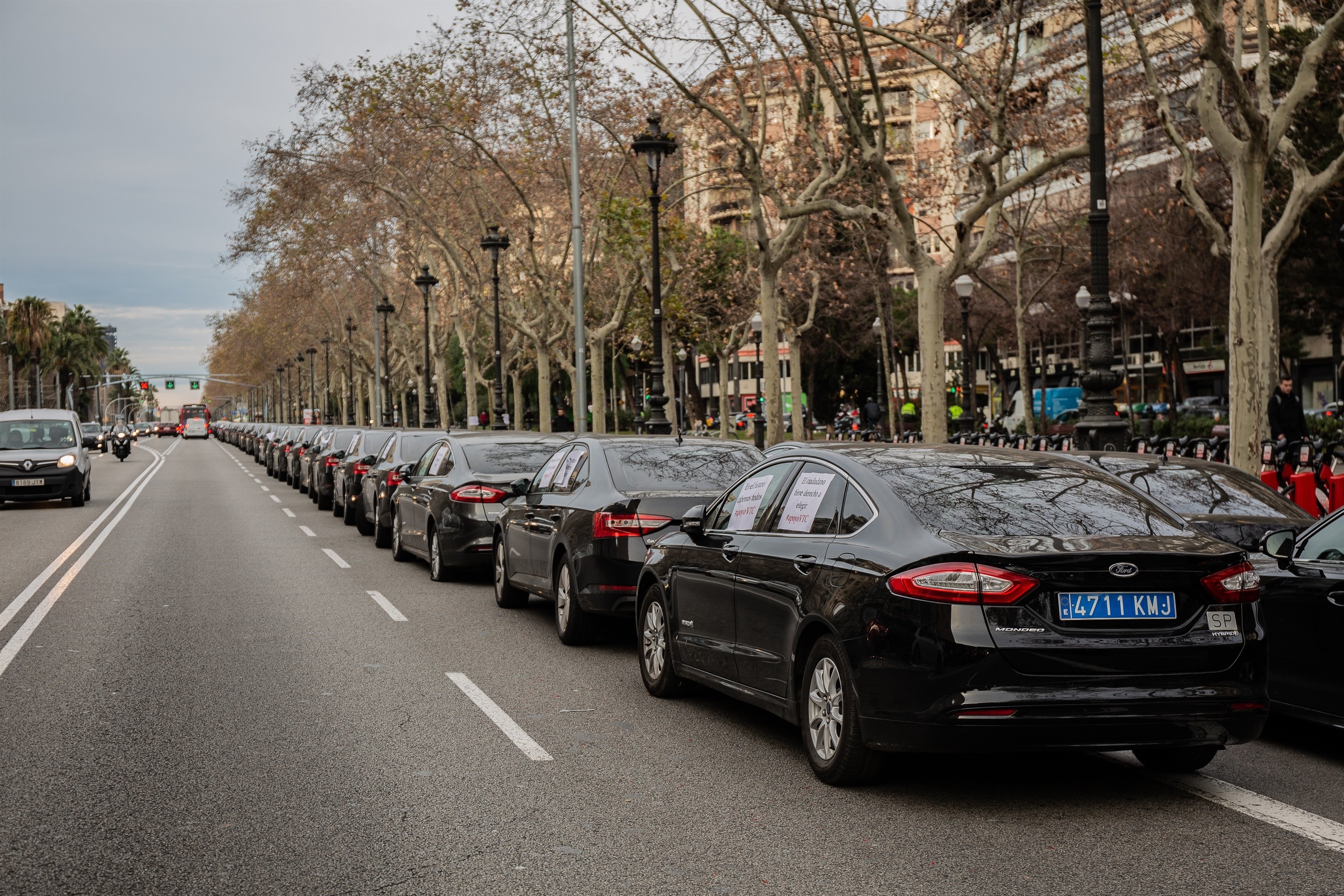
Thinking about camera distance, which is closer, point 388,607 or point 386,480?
point 388,607

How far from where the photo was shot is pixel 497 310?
3941 cm

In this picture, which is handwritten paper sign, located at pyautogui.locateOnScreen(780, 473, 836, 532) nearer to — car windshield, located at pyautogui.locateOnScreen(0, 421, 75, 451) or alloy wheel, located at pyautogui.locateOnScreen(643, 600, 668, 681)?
alloy wheel, located at pyautogui.locateOnScreen(643, 600, 668, 681)

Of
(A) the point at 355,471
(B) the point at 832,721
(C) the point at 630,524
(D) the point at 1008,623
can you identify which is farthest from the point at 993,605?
(A) the point at 355,471

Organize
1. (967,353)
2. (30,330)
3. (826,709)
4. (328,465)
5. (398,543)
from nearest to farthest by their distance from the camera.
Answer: (826,709), (398,543), (328,465), (967,353), (30,330)

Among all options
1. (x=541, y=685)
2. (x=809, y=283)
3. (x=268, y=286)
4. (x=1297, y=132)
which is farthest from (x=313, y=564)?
(x=268, y=286)

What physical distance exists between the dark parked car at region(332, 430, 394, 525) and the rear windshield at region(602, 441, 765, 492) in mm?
10574

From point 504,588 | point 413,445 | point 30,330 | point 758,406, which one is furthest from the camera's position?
point 30,330

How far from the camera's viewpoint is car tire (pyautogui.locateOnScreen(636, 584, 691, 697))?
814cm

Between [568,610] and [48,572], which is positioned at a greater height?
[568,610]

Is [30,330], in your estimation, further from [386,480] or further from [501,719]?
[501,719]

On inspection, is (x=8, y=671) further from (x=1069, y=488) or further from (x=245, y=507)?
(x=245, y=507)

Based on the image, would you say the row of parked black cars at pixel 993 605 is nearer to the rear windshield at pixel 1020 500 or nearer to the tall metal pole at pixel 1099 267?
the rear windshield at pixel 1020 500

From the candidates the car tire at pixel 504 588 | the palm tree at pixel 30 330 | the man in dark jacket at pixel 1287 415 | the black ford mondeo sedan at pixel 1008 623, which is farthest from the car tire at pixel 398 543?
the palm tree at pixel 30 330

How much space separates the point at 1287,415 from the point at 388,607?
1389 cm
